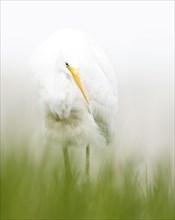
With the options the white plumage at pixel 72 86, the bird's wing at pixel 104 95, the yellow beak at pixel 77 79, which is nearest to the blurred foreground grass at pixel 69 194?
the yellow beak at pixel 77 79

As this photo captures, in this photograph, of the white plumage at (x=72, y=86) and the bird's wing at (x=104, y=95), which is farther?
the bird's wing at (x=104, y=95)

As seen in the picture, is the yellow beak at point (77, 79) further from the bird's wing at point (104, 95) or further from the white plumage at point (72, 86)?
the bird's wing at point (104, 95)

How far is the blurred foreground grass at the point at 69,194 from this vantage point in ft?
7.80

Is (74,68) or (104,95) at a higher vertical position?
(74,68)

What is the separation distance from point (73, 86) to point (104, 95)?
2.43 feet

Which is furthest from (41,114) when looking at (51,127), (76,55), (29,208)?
(29,208)

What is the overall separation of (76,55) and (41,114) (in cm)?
77

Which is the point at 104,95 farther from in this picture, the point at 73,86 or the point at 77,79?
the point at 77,79

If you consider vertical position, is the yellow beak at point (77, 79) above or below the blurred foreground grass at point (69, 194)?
above

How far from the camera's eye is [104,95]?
289 inches

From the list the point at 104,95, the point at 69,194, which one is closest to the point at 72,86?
the point at 104,95

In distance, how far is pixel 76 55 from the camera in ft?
20.9

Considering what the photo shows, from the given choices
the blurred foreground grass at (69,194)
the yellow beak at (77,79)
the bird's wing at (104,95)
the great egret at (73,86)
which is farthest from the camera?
the bird's wing at (104,95)

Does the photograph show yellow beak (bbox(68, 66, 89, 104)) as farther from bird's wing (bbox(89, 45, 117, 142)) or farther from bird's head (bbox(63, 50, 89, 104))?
bird's wing (bbox(89, 45, 117, 142))
